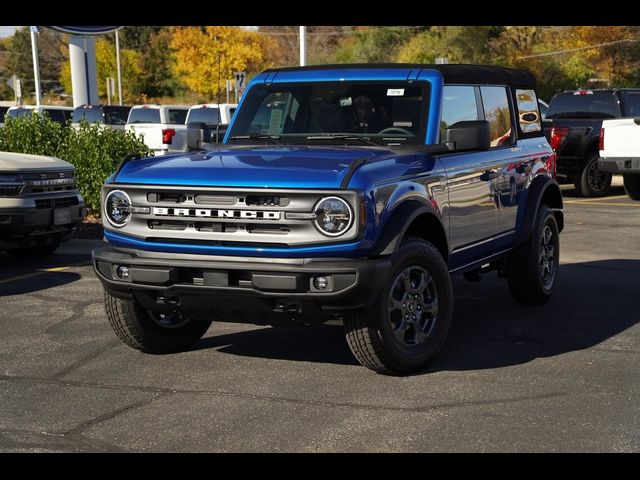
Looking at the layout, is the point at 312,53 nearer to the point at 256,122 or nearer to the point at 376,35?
the point at 376,35

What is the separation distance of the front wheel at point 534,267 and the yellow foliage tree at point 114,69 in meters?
61.5

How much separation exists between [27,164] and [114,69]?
196 feet

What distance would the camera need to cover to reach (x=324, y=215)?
552cm

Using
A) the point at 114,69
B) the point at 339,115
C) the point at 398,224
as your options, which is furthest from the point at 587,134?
the point at 114,69

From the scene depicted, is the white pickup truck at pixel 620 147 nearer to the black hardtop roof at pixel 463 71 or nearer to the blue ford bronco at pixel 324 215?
the black hardtop roof at pixel 463 71

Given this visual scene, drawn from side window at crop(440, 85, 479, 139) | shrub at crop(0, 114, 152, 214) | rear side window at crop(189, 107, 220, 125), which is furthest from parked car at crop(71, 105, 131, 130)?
side window at crop(440, 85, 479, 139)

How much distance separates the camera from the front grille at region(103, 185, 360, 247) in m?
5.52

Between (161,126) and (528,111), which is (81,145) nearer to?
(528,111)

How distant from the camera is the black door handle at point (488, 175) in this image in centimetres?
721

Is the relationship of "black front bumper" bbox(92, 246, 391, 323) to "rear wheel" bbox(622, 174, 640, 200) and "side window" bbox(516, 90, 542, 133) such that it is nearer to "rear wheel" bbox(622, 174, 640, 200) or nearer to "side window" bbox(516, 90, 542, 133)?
"side window" bbox(516, 90, 542, 133)

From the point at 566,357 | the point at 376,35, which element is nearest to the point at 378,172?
the point at 566,357

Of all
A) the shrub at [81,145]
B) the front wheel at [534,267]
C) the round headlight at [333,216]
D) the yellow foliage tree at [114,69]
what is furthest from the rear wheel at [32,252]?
the yellow foliage tree at [114,69]

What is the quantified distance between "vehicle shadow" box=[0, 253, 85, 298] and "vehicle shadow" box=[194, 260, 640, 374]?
2.63 metres

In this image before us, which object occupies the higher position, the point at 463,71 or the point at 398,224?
the point at 463,71
